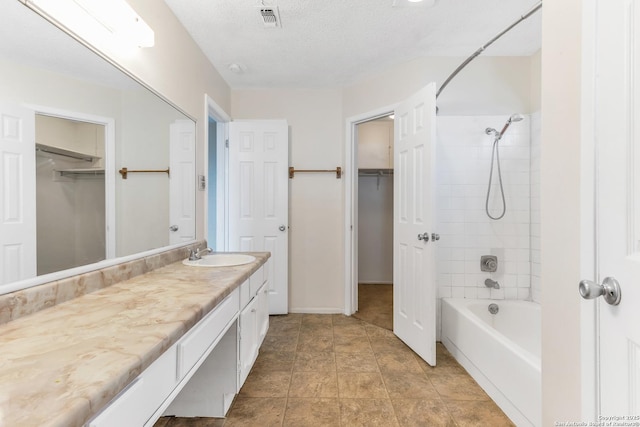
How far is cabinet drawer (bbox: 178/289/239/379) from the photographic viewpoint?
2.84 feet

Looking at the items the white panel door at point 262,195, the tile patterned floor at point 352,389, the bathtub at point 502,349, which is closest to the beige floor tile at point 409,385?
the tile patterned floor at point 352,389

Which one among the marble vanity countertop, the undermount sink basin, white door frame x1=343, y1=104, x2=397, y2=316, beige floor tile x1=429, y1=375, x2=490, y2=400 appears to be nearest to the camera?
the marble vanity countertop

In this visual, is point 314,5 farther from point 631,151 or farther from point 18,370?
point 18,370

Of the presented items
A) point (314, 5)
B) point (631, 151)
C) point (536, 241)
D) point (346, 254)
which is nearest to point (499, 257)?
point (536, 241)

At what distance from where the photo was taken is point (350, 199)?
288 cm

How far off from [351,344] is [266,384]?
2.60 feet

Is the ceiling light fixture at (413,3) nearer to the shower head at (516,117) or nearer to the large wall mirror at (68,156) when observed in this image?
the shower head at (516,117)

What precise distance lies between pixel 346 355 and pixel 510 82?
254 cm

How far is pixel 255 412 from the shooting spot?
155 cm

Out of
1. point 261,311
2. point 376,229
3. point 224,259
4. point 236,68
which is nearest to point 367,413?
point 261,311

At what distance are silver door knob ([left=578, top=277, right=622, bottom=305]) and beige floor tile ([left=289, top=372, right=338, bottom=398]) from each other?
1.39 m

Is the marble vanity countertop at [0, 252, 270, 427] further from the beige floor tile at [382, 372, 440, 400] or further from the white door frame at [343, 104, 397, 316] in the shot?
the white door frame at [343, 104, 397, 316]

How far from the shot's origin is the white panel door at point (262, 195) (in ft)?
9.46

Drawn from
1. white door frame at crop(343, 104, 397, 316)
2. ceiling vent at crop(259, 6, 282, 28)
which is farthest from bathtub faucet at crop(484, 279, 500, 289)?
ceiling vent at crop(259, 6, 282, 28)
